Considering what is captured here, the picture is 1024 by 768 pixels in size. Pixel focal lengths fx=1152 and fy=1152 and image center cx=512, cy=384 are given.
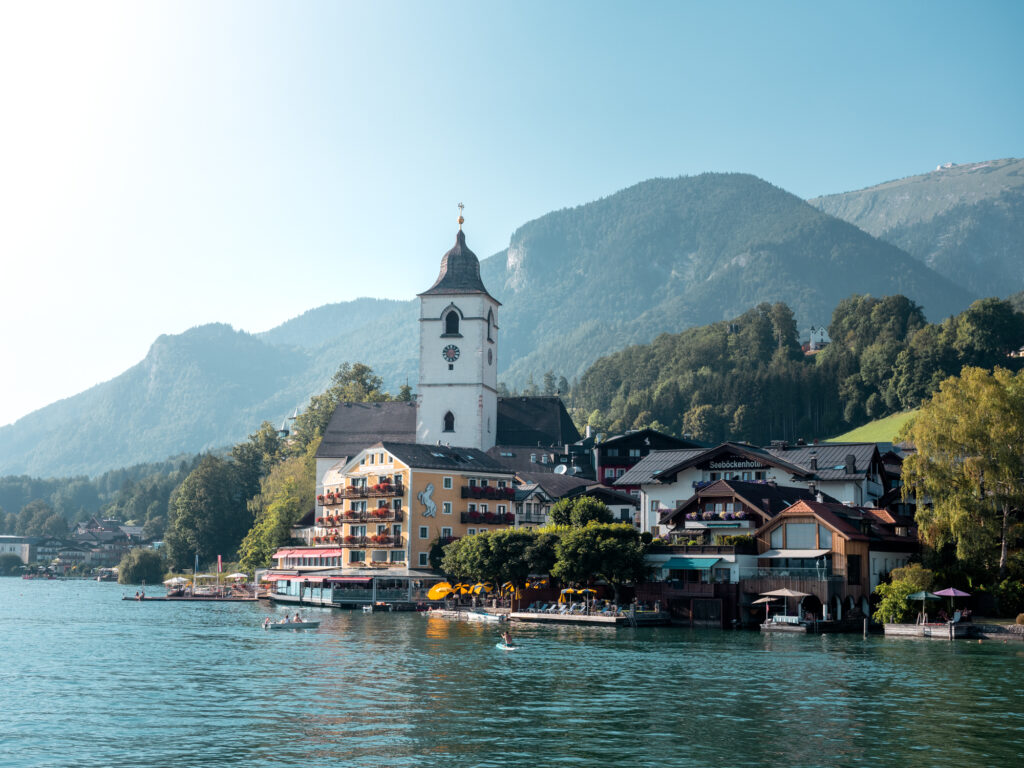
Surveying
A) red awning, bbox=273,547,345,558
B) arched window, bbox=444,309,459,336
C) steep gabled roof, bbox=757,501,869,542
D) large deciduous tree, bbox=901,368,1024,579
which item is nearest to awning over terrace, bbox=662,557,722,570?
steep gabled roof, bbox=757,501,869,542

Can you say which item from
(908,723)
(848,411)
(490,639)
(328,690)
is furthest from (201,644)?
(848,411)

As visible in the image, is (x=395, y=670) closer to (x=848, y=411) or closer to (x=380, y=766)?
(x=380, y=766)

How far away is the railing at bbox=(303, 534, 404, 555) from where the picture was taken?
118 metres

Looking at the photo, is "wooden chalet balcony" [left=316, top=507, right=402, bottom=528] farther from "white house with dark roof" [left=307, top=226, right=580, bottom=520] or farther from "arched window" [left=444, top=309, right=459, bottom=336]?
"arched window" [left=444, top=309, right=459, bottom=336]

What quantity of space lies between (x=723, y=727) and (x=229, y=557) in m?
157

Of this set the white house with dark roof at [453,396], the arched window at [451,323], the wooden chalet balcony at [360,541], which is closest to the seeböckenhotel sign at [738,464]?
the wooden chalet balcony at [360,541]

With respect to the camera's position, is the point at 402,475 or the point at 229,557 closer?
the point at 402,475

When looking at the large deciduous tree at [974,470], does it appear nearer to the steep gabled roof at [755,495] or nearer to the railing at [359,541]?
the steep gabled roof at [755,495]

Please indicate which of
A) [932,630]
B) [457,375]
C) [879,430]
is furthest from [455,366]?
[932,630]

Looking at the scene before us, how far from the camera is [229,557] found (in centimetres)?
18712

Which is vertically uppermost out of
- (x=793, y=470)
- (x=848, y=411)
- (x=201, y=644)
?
(x=848, y=411)

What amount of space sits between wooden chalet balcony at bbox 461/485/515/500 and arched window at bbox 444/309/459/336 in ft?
87.5

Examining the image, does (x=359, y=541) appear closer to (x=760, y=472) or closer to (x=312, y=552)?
(x=312, y=552)

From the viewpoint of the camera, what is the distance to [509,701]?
4553cm
